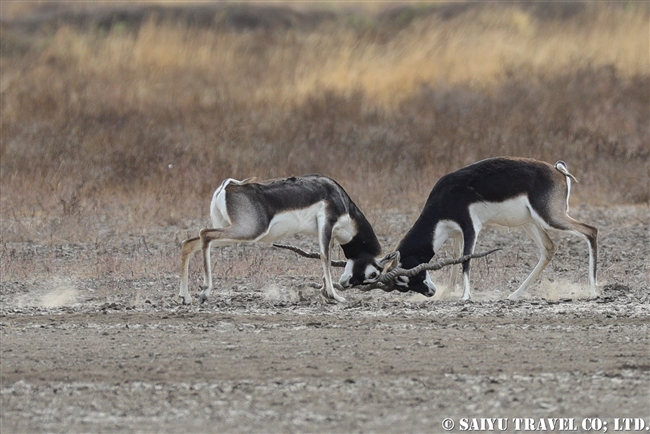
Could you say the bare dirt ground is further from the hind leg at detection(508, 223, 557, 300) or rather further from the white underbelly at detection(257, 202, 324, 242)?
the white underbelly at detection(257, 202, 324, 242)

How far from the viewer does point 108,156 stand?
62.0 ft

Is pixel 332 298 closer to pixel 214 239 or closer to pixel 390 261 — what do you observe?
pixel 390 261

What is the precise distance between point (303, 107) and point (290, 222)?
1125 cm

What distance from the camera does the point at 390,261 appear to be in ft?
36.8

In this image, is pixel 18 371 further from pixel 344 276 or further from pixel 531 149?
pixel 531 149

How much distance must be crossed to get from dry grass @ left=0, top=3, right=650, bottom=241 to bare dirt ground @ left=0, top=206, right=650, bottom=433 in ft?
11.9

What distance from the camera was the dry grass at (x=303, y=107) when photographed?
1741cm

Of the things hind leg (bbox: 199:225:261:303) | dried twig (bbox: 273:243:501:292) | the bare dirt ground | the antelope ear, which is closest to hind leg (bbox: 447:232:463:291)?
the bare dirt ground

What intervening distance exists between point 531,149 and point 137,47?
33.5ft

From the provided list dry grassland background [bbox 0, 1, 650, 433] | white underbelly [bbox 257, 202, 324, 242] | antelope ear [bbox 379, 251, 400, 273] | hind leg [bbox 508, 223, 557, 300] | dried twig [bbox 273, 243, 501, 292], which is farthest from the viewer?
hind leg [bbox 508, 223, 557, 300]

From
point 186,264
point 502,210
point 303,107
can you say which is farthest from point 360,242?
point 303,107

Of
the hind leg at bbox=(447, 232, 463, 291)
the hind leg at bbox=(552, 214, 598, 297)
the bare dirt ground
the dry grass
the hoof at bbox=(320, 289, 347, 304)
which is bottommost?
the bare dirt ground

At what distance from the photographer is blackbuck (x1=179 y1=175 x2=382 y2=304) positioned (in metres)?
10.6

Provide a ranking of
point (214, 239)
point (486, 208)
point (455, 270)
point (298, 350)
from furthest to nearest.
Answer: point (455, 270), point (486, 208), point (214, 239), point (298, 350)
